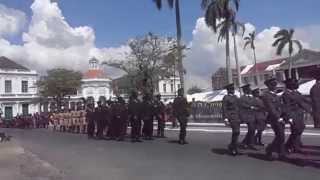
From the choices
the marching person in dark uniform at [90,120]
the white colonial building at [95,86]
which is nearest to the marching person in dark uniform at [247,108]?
the marching person in dark uniform at [90,120]

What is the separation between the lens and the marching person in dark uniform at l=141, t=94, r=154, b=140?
22375 mm

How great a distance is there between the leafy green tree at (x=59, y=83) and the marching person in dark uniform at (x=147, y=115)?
62.1 meters

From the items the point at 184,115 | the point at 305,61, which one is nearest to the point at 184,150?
the point at 184,115

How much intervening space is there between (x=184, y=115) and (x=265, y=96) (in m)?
5.61

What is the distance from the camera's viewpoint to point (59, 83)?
8438cm

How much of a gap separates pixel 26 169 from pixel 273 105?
6549 millimetres

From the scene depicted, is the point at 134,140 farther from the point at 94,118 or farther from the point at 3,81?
the point at 3,81

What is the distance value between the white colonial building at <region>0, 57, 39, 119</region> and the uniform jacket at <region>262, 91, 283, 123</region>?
85.3 metres

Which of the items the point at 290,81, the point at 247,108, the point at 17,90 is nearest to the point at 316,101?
the point at 290,81

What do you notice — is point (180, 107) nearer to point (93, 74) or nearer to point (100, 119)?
point (100, 119)

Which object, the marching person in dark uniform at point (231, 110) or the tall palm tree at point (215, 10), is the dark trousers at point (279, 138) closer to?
the marching person in dark uniform at point (231, 110)

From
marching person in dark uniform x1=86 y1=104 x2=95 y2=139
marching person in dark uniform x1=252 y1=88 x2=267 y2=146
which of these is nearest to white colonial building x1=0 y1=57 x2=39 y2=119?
marching person in dark uniform x1=86 y1=104 x2=95 y2=139

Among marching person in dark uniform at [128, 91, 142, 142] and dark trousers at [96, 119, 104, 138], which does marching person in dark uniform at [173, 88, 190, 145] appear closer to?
marching person in dark uniform at [128, 91, 142, 142]

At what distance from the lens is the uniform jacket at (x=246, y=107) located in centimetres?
1499
